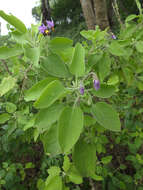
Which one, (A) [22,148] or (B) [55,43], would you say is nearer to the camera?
(B) [55,43]

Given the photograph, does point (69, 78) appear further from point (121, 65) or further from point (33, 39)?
point (121, 65)

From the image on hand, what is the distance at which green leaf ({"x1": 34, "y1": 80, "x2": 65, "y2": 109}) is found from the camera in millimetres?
454

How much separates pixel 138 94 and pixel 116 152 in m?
0.65

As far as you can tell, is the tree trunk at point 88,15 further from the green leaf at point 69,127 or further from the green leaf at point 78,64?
the green leaf at point 69,127

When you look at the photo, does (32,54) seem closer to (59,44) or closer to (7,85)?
(59,44)

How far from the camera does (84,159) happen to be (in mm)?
529

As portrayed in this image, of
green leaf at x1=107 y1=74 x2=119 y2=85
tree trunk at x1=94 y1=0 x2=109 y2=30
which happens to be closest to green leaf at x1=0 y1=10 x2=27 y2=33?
green leaf at x1=107 y1=74 x2=119 y2=85

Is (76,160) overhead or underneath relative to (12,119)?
underneath

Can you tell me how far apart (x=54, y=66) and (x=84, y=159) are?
0.29 meters

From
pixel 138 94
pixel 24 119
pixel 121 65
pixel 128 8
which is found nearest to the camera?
pixel 121 65

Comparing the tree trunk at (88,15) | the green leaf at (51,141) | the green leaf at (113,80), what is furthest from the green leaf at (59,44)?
the tree trunk at (88,15)

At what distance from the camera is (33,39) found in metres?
0.61

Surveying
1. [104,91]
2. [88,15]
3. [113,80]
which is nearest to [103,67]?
[104,91]

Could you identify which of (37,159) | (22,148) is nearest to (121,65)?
(22,148)
